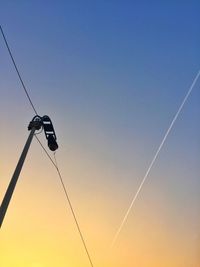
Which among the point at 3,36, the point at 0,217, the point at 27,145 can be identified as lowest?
the point at 0,217

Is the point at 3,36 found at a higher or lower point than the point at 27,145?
higher

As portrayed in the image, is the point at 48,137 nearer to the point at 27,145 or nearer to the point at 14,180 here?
the point at 27,145

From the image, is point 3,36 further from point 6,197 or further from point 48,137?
point 6,197

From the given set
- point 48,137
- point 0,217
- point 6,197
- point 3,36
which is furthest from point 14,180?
point 3,36

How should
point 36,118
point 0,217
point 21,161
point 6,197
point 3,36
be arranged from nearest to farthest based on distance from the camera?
point 0,217, point 6,197, point 21,161, point 36,118, point 3,36

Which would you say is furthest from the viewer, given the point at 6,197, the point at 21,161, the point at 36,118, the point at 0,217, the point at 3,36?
the point at 3,36

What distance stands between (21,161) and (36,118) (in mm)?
2703

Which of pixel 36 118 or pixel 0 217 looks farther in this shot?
pixel 36 118

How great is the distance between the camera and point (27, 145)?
862cm

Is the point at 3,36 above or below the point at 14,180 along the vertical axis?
above

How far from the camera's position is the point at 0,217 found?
268 inches

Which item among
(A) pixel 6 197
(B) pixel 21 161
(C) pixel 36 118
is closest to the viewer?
(A) pixel 6 197

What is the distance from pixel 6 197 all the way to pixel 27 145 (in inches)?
65.1

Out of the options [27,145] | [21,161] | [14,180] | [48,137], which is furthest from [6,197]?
[48,137]
